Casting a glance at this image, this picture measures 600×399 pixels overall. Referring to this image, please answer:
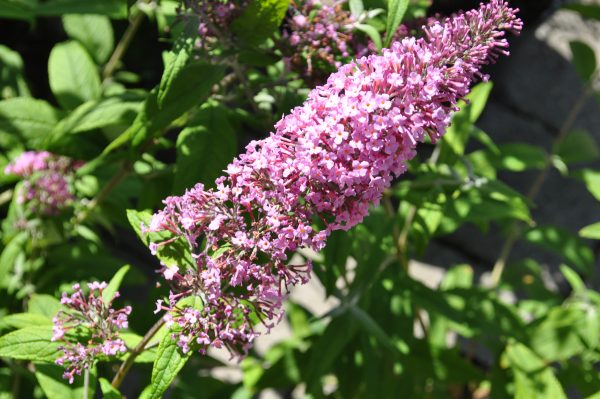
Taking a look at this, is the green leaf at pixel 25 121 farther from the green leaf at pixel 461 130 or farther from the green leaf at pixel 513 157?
the green leaf at pixel 513 157

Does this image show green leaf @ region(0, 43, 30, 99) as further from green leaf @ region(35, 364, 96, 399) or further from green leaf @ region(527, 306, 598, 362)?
green leaf @ region(527, 306, 598, 362)

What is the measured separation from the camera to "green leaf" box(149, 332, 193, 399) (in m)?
1.30

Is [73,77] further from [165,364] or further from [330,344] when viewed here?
[165,364]

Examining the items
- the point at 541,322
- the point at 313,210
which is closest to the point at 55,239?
the point at 313,210

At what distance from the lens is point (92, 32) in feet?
8.34

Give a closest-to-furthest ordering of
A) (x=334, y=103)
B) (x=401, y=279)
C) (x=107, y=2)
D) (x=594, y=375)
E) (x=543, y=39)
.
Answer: (x=334, y=103) < (x=107, y=2) < (x=401, y=279) < (x=594, y=375) < (x=543, y=39)

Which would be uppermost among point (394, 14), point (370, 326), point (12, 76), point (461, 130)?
point (394, 14)

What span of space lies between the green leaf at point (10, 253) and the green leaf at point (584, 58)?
2.00 meters

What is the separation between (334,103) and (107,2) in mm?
923

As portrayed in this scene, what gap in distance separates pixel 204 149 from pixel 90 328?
1.63 ft

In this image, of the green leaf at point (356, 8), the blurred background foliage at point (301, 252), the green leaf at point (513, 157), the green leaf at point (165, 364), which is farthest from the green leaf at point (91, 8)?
the green leaf at point (513, 157)

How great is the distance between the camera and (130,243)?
11.4ft

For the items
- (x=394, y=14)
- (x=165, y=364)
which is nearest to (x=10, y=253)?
(x=165, y=364)

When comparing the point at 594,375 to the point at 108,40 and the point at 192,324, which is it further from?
the point at 108,40
